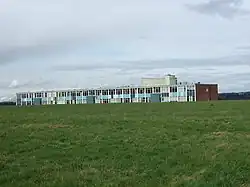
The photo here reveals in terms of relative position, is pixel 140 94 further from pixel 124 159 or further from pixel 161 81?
pixel 124 159

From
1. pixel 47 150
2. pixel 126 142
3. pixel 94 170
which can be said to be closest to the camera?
pixel 94 170

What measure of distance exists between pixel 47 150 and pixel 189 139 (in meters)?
6.25

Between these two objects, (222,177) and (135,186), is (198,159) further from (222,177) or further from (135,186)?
(135,186)

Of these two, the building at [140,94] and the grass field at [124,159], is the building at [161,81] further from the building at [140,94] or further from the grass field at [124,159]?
the grass field at [124,159]

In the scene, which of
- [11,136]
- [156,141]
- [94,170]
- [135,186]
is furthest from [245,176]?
[11,136]

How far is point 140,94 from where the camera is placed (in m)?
156

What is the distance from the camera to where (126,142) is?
1819 centimetres

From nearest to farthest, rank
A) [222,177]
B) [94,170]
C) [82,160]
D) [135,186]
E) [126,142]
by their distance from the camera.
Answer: [135,186], [222,177], [94,170], [82,160], [126,142]

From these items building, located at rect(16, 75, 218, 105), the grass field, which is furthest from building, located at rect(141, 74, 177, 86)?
the grass field

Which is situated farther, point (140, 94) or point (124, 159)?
point (140, 94)

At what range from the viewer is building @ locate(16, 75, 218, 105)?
146625mm

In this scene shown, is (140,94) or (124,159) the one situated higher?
(140,94)

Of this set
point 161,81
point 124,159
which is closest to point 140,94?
point 161,81

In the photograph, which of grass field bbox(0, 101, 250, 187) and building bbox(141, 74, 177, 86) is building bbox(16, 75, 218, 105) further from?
grass field bbox(0, 101, 250, 187)
